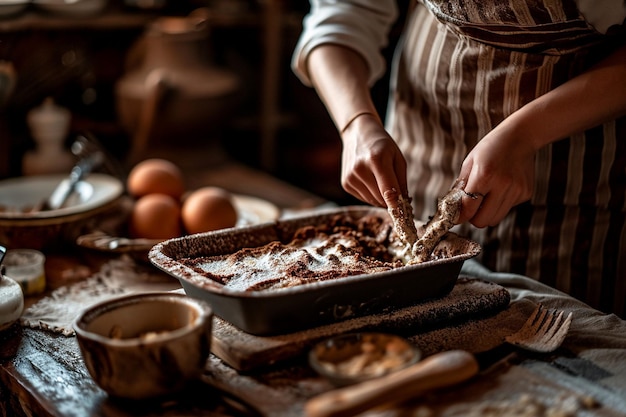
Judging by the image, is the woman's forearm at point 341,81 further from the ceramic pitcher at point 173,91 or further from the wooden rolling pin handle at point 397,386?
the ceramic pitcher at point 173,91

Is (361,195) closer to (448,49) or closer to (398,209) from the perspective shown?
(398,209)

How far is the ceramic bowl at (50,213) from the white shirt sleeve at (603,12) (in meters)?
0.97

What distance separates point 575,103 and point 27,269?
952 millimetres

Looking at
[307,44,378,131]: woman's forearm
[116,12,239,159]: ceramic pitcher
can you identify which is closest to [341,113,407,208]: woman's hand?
[307,44,378,131]: woman's forearm

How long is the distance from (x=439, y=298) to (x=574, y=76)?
0.47 meters

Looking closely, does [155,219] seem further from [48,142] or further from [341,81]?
[48,142]

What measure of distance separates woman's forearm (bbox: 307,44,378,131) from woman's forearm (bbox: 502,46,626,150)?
0.29m

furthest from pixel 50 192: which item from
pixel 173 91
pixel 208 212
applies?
pixel 173 91

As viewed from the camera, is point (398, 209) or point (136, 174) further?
point (136, 174)

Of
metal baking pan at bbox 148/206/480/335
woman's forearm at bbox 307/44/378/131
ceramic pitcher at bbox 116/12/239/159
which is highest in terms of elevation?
woman's forearm at bbox 307/44/378/131

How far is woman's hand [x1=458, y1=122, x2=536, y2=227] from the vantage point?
1.20m

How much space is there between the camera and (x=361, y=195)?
1.37 metres

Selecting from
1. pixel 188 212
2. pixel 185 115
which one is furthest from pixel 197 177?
pixel 188 212

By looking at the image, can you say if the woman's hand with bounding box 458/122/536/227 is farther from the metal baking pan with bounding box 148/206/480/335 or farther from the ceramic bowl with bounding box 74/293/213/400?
the ceramic bowl with bounding box 74/293/213/400
